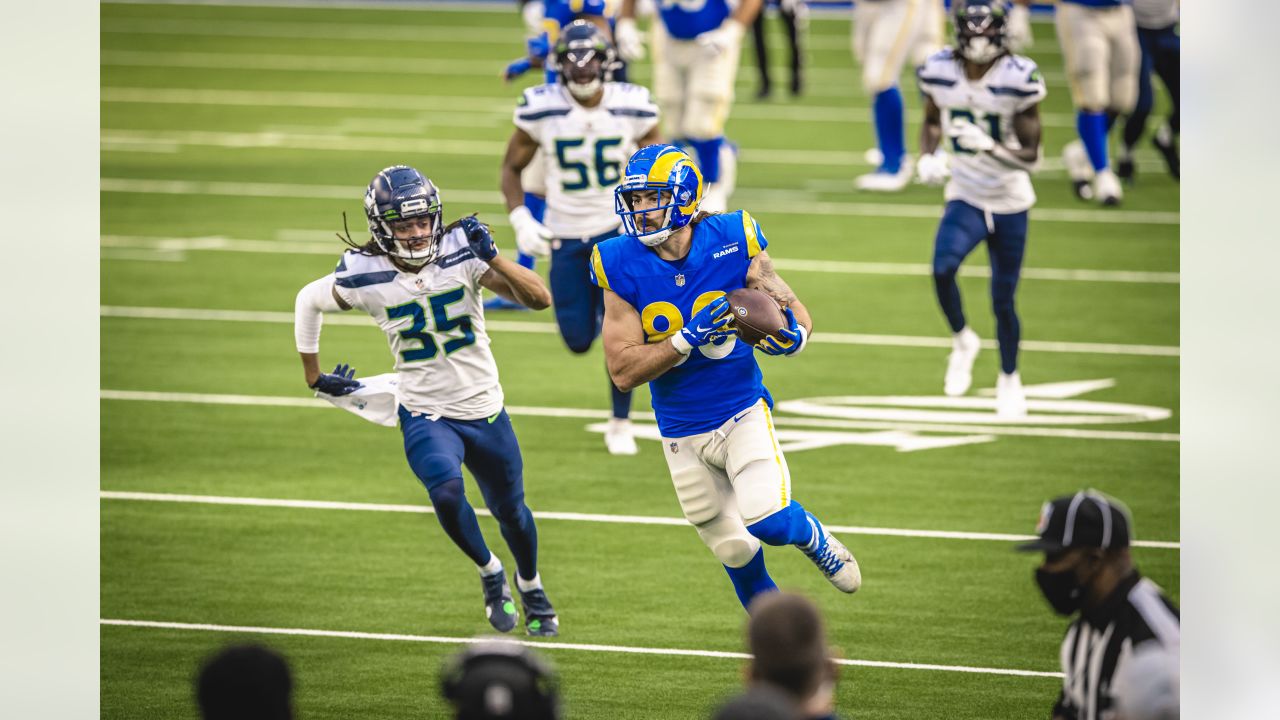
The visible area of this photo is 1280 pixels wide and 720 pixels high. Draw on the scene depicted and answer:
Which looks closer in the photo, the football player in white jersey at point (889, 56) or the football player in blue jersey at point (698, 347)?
the football player in blue jersey at point (698, 347)

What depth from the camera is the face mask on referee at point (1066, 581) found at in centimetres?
428

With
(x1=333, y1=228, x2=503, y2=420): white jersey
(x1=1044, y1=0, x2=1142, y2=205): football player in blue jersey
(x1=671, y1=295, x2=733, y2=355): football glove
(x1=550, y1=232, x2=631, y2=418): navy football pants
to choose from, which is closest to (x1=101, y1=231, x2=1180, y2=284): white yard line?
(x1=1044, y1=0, x2=1142, y2=205): football player in blue jersey

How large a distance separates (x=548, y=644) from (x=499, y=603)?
26cm

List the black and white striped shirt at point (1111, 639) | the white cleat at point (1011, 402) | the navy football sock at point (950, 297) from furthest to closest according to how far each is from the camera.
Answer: the white cleat at point (1011, 402), the navy football sock at point (950, 297), the black and white striped shirt at point (1111, 639)

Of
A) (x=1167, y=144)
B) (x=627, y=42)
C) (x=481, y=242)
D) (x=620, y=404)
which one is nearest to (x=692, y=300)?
(x=481, y=242)

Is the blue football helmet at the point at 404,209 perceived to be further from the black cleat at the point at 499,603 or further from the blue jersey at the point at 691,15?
the blue jersey at the point at 691,15

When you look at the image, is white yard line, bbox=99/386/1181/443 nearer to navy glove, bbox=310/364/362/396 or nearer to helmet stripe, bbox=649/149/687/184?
navy glove, bbox=310/364/362/396

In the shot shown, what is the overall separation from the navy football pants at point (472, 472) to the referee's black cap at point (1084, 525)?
8.31ft

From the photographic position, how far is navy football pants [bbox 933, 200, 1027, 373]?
9398 millimetres

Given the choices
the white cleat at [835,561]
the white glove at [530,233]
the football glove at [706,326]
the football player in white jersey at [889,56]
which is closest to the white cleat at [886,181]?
the football player in white jersey at [889,56]

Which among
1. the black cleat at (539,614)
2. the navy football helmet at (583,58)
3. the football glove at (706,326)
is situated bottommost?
the black cleat at (539,614)

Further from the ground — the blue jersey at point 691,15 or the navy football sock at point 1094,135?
the blue jersey at point 691,15

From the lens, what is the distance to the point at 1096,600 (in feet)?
14.0

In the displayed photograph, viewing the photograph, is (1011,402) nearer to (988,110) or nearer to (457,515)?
(988,110)
